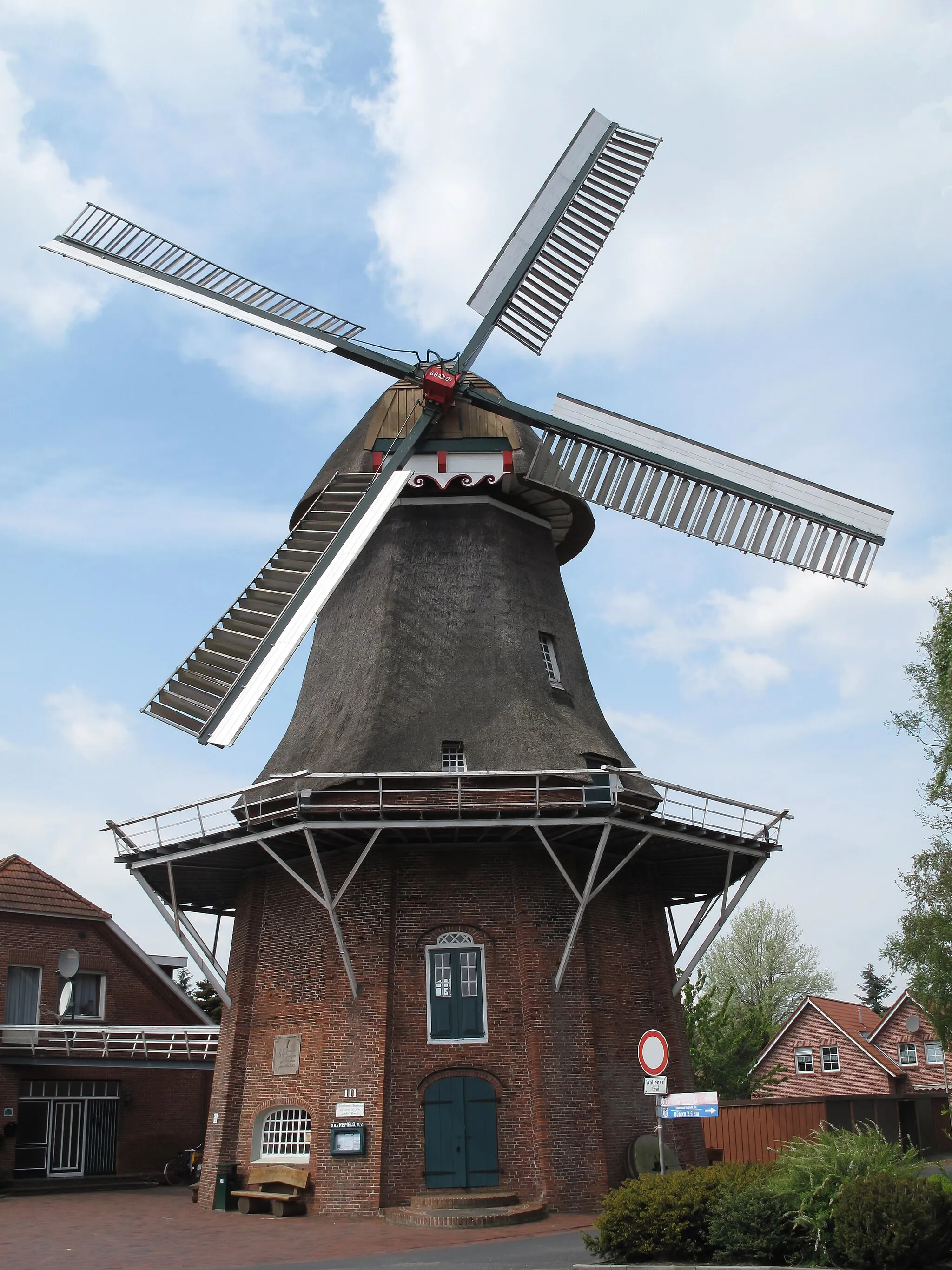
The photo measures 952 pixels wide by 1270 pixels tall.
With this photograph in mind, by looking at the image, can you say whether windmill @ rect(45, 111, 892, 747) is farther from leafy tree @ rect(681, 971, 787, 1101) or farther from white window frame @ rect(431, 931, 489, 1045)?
leafy tree @ rect(681, 971, 787, 1101)

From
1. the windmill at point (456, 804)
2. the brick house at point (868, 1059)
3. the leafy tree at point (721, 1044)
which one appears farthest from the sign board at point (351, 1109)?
the brick house at point (868, 1059)

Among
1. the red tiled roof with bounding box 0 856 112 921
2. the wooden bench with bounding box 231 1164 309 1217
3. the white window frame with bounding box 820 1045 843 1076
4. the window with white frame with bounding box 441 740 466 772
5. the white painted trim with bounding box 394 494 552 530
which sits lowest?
the wooden bench with bounding box 231 1164 309 1217

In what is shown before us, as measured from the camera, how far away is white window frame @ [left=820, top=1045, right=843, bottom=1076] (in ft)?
133

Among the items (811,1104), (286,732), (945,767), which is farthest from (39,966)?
(945,767)

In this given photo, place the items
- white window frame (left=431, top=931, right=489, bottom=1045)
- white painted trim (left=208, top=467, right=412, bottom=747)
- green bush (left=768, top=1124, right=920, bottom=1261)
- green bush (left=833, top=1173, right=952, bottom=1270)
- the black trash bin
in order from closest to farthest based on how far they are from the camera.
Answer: green bush (left=833, top=1173, right=952, bottom=1270)
green bush (left=768, top=1124, right=920, bottom=1261)
white painted trim (left=208, top=467, right=412, bottom=747)
white window frame (left=431, top=931, right=489, bottom=1045)
the black trash bin

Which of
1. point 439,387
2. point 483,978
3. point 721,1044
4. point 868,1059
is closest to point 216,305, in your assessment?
point 439,387

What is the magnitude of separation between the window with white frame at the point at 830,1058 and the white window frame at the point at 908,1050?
2585mm

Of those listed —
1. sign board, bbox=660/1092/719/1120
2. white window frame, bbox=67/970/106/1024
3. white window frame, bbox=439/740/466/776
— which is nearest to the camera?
sign board, bbox=660/1092/719/1120

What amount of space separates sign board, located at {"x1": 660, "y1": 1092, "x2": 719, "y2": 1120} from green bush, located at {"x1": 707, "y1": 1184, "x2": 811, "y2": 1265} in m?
1.11

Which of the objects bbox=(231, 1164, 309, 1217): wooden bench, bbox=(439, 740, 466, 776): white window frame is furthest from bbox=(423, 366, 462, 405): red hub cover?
bbox=(231, 1164, 309, 1217): wooden bench

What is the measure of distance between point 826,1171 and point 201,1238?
26.4 feet

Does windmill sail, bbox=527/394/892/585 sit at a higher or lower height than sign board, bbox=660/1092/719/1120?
higher

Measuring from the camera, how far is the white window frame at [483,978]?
16906mm

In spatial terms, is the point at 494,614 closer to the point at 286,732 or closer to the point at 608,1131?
the point at 286,732
